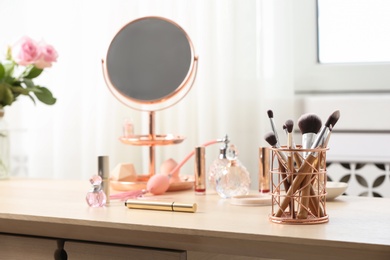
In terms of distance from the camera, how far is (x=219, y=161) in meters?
1.57

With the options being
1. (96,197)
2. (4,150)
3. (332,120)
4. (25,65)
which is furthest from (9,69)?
(332,120)

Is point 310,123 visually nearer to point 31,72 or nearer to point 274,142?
point 274,142

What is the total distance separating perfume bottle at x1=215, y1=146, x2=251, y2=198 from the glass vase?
65 cm

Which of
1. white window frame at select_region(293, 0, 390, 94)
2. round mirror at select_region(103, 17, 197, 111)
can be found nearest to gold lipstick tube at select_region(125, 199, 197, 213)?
round mirror at select_region(103, 17, 197, 111)

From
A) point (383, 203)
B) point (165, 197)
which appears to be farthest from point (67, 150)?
point (383, 203)

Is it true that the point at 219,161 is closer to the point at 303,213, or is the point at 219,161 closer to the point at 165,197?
the point at 165,197

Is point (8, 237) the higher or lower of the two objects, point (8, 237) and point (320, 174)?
the lower

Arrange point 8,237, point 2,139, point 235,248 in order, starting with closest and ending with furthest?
point 235,248
point 8,237
point 2,139

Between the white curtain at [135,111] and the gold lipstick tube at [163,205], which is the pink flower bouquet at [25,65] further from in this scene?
the gold lipstick tube at [163,205]

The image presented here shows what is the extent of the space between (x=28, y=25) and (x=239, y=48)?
72cm

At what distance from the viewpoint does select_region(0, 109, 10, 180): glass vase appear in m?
1.89

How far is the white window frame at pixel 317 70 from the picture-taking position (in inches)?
83.2

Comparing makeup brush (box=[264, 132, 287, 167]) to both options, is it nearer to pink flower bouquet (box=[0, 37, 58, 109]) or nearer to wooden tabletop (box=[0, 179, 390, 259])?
wooden tabletop (box=[0, 179, 390, 259])

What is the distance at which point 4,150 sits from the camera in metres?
1.93
